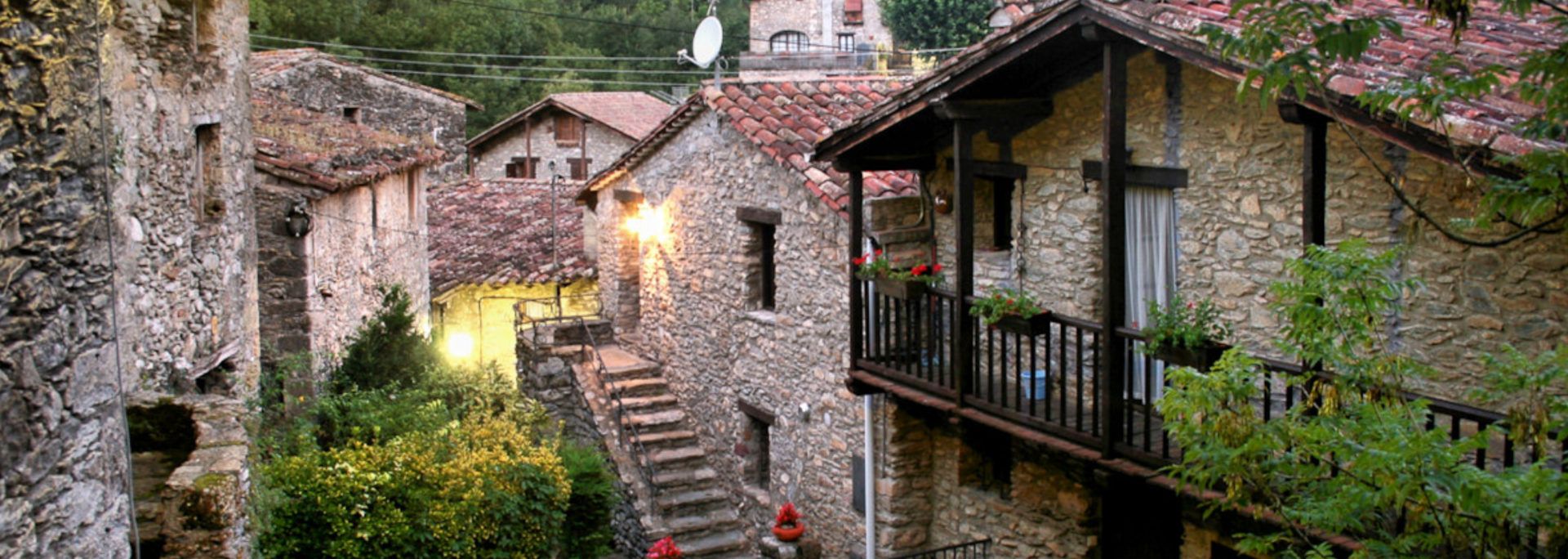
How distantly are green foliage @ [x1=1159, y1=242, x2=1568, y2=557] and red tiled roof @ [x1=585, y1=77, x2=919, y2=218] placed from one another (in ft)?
19.9

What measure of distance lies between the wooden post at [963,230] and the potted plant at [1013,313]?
0.92ft

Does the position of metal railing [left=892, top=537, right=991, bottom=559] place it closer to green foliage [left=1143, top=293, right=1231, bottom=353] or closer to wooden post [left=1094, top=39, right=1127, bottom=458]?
wooden post [left=1094, top=39, right=1127, bottom=458]

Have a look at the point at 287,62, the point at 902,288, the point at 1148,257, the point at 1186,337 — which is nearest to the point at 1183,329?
the point at 1186,337

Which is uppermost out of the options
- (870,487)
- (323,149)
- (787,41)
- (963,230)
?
(787,41)

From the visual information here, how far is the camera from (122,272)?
7.06 m

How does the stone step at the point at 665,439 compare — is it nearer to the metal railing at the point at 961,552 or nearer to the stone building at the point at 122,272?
the metal railing at the point at 961,552

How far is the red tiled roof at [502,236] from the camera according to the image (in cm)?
1972

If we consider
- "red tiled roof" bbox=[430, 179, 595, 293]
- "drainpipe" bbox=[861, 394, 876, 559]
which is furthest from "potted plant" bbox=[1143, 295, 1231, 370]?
"red tiled roof" bbox=[430, 179, 595, 293]

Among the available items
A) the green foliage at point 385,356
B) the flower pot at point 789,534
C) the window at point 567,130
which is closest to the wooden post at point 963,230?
the flower pot at point 789,534

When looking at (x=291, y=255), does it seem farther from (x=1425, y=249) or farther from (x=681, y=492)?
(x=1425, y=249)

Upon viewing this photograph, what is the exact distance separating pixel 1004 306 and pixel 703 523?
6.18 meters

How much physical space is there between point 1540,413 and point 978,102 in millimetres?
4824

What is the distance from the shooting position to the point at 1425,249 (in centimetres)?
676

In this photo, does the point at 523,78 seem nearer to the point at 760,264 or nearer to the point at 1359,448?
the point at 760,264
